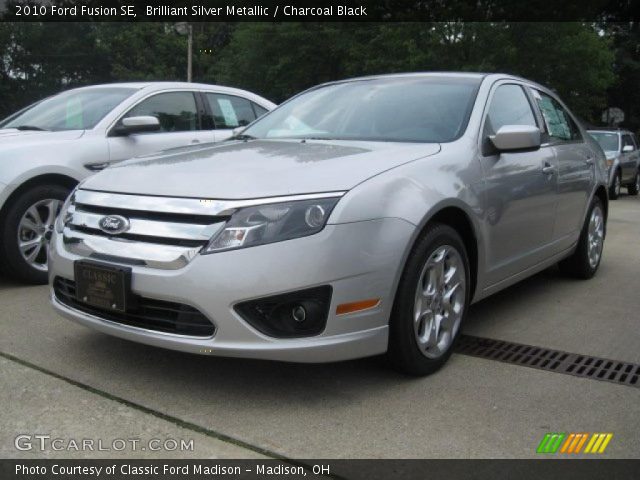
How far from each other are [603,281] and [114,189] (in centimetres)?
412

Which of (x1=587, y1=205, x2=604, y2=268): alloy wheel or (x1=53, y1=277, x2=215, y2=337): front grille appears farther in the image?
(x1=587, y1=205, x2=604, y2=268): alloy wheel

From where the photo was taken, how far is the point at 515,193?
12.9 ft

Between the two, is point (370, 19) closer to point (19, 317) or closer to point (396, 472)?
point (19, 317)

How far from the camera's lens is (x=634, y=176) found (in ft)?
51.2

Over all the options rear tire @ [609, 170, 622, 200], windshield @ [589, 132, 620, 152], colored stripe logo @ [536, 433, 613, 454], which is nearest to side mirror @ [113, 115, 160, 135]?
colored stripe logo @ [536, 433, 613, 454]

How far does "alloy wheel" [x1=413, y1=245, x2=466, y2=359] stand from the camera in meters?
3.20

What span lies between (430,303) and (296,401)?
0.81m

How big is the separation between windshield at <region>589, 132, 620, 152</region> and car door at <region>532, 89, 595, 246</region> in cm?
1053

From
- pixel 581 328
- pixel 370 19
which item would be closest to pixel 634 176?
pixel 370 19

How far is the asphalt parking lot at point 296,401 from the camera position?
8.57 ft

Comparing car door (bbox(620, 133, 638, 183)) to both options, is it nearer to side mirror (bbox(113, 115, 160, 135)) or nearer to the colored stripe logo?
side mirror (bbox(113, 115, 160, 135))

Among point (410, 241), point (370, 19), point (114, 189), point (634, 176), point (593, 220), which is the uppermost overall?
point (370, 19)

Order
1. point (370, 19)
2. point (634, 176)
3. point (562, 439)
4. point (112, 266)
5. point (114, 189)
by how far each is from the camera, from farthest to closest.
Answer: point (370, 19)
point (634, 176)
point (114, 189)
point (112, 266)
point (562, 439)

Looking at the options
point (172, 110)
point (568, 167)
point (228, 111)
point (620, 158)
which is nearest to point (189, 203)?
point (568, 167)
